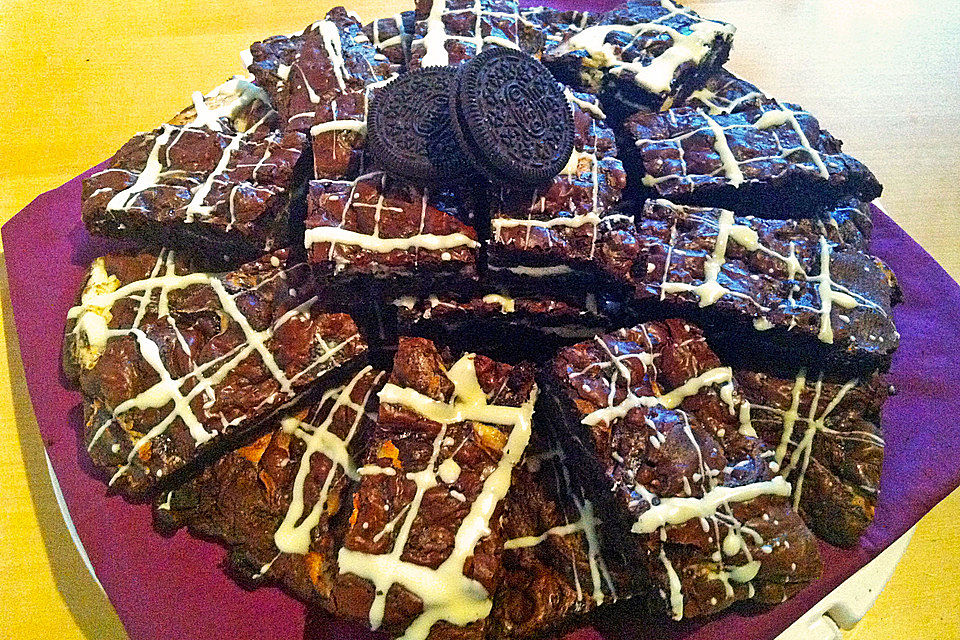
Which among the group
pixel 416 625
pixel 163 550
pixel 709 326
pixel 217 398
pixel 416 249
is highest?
pixel 416 249

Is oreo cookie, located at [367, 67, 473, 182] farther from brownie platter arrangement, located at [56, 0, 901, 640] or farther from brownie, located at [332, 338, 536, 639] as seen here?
brownie, located at [332, 338, 536, 639]

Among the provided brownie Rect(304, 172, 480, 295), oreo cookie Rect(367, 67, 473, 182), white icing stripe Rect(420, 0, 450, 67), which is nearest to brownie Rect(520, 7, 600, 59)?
white icing stripe Rect(420, 0, 450, 67)

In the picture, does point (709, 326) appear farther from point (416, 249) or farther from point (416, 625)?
point (416, 625)

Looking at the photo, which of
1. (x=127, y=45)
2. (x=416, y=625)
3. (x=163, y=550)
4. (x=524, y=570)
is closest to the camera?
(x=416, y=625)

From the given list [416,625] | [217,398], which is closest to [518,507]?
[416,625]

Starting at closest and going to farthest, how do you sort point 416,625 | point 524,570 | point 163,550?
point 416,625 → point 524,570 → point 163,550

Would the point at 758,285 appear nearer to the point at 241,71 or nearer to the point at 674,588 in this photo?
the point at 674,588

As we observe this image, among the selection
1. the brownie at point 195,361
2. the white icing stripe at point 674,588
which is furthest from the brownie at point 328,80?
the white icing stripe at point 674,588
